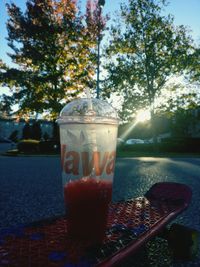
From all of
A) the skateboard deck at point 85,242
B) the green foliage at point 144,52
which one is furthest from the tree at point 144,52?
the skateboard deck at point 85,242

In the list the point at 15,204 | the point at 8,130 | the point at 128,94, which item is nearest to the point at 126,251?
the point at 15,204

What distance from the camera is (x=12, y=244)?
1690 millimetres

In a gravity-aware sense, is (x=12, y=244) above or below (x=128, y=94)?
below

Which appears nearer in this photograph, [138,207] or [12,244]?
[12,244]

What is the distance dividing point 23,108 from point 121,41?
40.2 ft

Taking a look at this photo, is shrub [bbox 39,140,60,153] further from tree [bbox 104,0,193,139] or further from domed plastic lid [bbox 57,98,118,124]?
domed plastic lid [bbox 57,98,118,124]

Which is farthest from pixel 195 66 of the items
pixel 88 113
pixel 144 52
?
pixel 88 113

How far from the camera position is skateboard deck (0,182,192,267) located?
1.49 metres

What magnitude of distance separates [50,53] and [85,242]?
27.2 m

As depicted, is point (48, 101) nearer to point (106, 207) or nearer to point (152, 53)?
point (152, 53)

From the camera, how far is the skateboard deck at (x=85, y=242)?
1488 mm

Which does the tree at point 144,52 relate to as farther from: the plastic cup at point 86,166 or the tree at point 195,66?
the plastic cup at point 86,166

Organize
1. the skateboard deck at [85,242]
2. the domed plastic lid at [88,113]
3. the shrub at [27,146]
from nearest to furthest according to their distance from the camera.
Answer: the skateboard deck at [85,242] < the domed plastic lid at [88,113] < the shrub at [27,146]

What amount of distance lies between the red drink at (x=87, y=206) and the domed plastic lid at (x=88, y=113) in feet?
1.24
